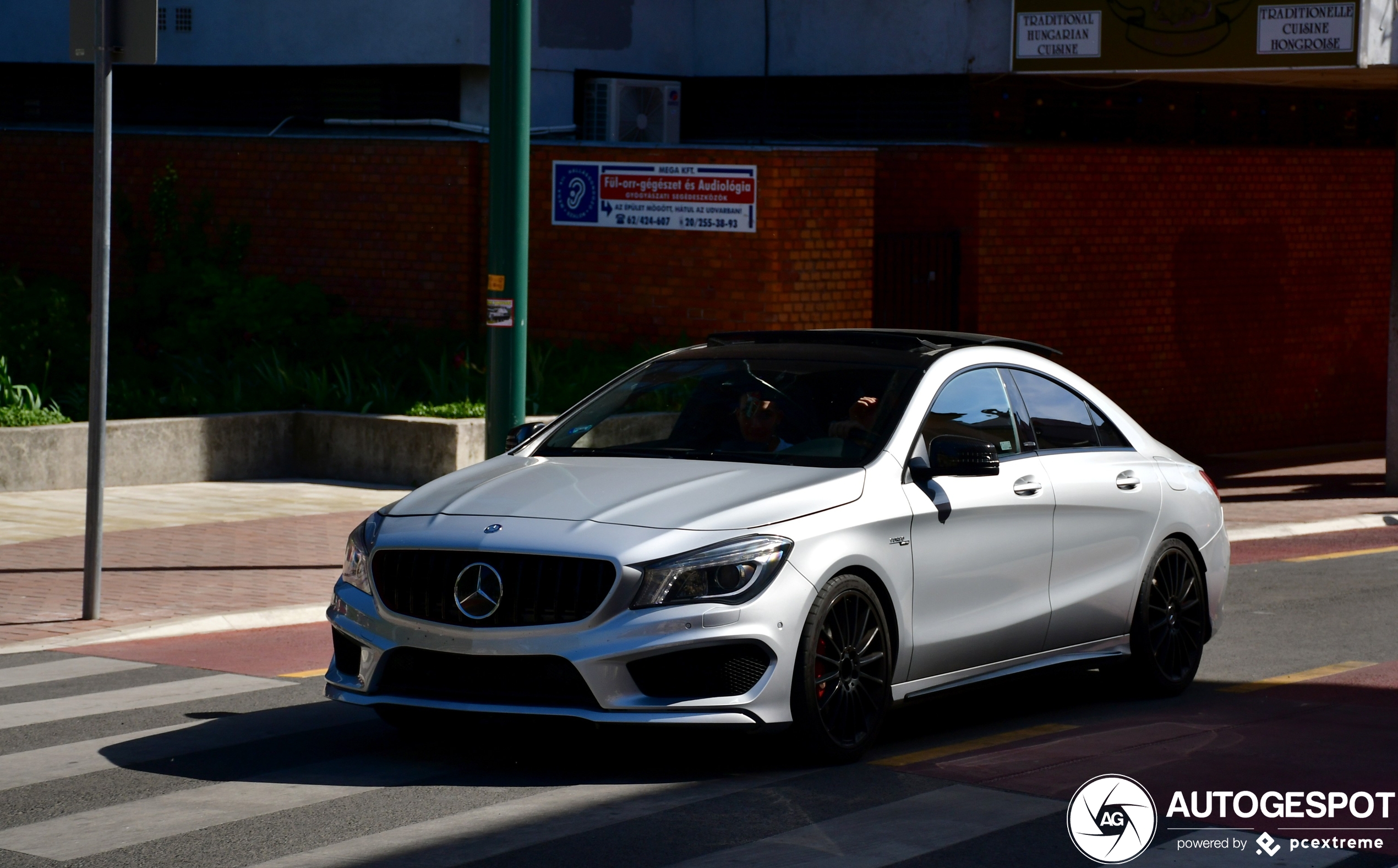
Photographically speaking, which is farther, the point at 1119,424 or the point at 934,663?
the point at 1119,424

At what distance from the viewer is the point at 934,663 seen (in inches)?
302

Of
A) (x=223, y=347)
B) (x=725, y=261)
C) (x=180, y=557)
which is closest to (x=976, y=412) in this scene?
(x=180, y=557)

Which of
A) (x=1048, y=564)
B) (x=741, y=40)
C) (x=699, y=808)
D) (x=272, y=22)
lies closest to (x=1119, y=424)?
(x=1048, y=564)

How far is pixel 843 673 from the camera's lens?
720 cm

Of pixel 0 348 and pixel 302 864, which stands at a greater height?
pixel 0 348

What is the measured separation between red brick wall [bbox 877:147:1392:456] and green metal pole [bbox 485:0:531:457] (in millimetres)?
8822

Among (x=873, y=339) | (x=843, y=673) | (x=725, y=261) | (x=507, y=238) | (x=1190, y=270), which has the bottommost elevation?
(x=843, y=673)

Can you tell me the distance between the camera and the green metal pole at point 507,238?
1164cm

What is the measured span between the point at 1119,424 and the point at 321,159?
12782 mm

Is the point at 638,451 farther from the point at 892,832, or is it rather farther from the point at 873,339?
the point at 892,832

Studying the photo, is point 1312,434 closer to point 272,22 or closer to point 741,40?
point 741,40

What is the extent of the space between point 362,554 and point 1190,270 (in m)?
16.4

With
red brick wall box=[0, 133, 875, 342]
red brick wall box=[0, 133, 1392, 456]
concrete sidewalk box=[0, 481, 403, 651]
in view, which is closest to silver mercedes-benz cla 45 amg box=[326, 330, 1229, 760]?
concrete sidewalk box=[0, 481, 403, 651]

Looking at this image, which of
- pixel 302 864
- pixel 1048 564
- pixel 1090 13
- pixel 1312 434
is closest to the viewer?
pixel 302 864
